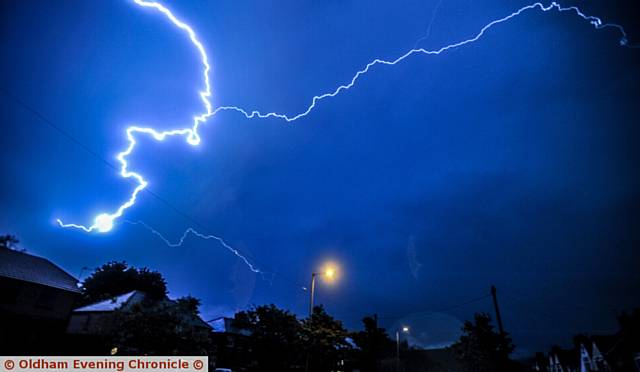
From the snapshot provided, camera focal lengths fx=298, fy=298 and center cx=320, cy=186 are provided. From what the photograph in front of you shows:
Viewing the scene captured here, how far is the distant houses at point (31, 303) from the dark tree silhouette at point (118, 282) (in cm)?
1725

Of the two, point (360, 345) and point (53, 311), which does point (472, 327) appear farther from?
point (53, 311)

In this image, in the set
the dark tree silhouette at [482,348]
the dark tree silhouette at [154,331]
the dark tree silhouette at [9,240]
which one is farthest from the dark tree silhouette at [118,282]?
the dark tree silhouette at [482,348]

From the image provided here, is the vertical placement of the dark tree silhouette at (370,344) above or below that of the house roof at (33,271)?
below

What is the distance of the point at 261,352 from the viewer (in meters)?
19.5

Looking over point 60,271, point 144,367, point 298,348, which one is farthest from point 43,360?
point 60,271

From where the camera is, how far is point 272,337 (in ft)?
64.4

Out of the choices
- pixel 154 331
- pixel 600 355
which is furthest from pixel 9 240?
pixel 600 355

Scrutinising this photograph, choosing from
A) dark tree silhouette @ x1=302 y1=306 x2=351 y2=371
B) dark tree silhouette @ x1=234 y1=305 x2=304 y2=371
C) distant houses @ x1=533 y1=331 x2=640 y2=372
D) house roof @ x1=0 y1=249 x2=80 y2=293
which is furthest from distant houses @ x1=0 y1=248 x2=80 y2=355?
distant houses @ x1=533 y1=331 x2=640 y2=372

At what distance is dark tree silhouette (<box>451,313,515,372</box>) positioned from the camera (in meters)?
25.8

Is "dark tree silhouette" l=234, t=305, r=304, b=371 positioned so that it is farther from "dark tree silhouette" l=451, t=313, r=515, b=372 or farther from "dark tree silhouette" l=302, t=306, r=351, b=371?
"dark tree silhouette" l=451, t=313, r=515, b=372

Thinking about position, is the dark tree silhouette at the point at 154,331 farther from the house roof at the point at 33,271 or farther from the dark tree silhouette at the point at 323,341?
the house roof at the point at 33,271

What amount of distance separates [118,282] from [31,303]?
21328 millimetres

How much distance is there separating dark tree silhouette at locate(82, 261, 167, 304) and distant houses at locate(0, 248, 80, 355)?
17.3 metres

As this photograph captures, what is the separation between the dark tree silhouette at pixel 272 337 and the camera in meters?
19.6
